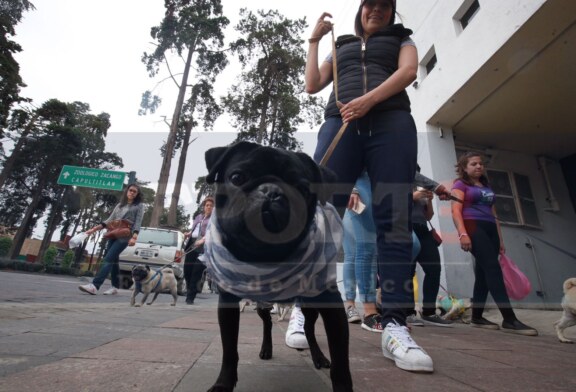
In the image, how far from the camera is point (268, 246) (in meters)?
1.24

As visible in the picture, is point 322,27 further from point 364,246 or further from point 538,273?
point 538,273

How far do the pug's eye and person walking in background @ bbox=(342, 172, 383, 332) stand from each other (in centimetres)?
180

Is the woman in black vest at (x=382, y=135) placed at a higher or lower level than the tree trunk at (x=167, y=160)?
lower

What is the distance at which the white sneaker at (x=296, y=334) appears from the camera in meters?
1.95

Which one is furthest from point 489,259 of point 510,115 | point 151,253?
point 151,253

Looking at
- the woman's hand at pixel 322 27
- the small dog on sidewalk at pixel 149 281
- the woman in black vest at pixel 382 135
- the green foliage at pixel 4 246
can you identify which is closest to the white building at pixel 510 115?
the woman in black vest at pixel 382 135

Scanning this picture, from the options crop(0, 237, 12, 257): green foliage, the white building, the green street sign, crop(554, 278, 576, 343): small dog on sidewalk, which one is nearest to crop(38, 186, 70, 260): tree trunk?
crop(0, 237, 12, 257): green foliage

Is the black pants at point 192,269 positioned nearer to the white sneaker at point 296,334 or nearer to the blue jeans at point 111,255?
the blue jeans at point 111,255

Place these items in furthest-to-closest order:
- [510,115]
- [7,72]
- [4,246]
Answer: [4,246]
[7,72]
[510,115]

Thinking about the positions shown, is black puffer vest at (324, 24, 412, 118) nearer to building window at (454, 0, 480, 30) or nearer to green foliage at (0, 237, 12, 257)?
building window at (454, 0, 480, 30)

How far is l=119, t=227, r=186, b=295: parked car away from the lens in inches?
353

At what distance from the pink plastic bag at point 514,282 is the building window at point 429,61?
18.3 feet

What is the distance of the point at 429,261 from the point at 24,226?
103ft

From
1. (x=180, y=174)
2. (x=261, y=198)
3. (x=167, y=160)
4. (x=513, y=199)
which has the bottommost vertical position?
(x=261, y=198)
